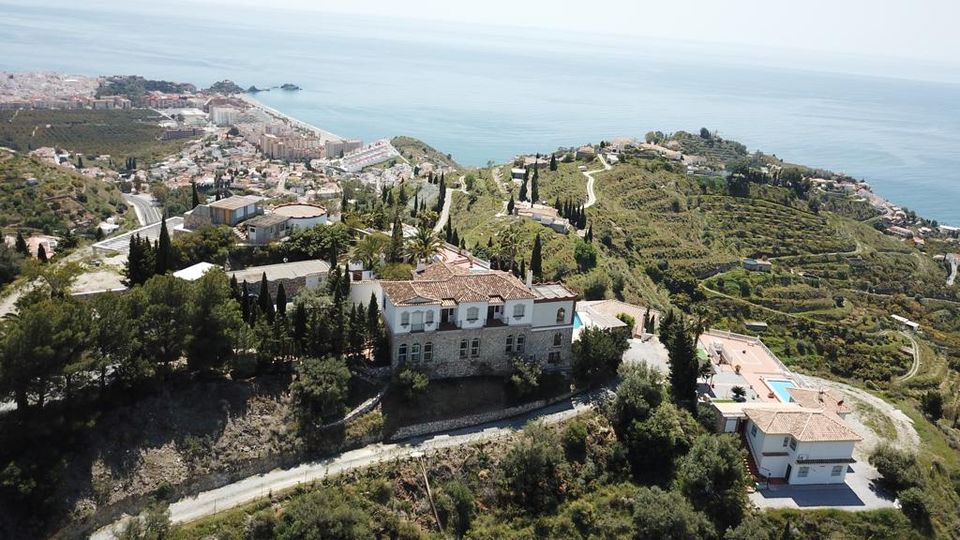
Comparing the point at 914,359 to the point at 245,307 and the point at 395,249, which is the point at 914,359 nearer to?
the point at 395,249

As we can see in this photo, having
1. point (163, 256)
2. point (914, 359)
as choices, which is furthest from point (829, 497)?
point (163, 256)

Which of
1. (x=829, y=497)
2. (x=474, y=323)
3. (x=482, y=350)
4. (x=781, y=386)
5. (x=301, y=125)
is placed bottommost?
(x=301, y=125)

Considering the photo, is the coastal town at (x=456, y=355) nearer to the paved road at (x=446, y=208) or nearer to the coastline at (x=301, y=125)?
the paved road at (x=446, y=208)

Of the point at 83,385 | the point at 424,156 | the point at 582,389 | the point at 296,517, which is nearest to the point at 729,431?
the point at 582,389

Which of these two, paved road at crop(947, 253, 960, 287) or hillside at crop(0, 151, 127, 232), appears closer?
hillside at crop(0, 151, 127, 232)

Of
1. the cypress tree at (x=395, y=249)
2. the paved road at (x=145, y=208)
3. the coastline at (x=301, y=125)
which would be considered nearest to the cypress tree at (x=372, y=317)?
the cypress tree at (x=395, y=249)

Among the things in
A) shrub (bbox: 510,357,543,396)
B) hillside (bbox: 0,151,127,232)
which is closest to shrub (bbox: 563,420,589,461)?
shrub (bbox: 510,357,543,396)

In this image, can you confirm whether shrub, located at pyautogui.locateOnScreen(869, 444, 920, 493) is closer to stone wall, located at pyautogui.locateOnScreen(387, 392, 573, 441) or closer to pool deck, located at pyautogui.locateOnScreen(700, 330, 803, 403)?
pool deck, located at pyautogui.locateOnScreen(700, 330, 803, 403)

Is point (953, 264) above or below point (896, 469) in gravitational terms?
below
